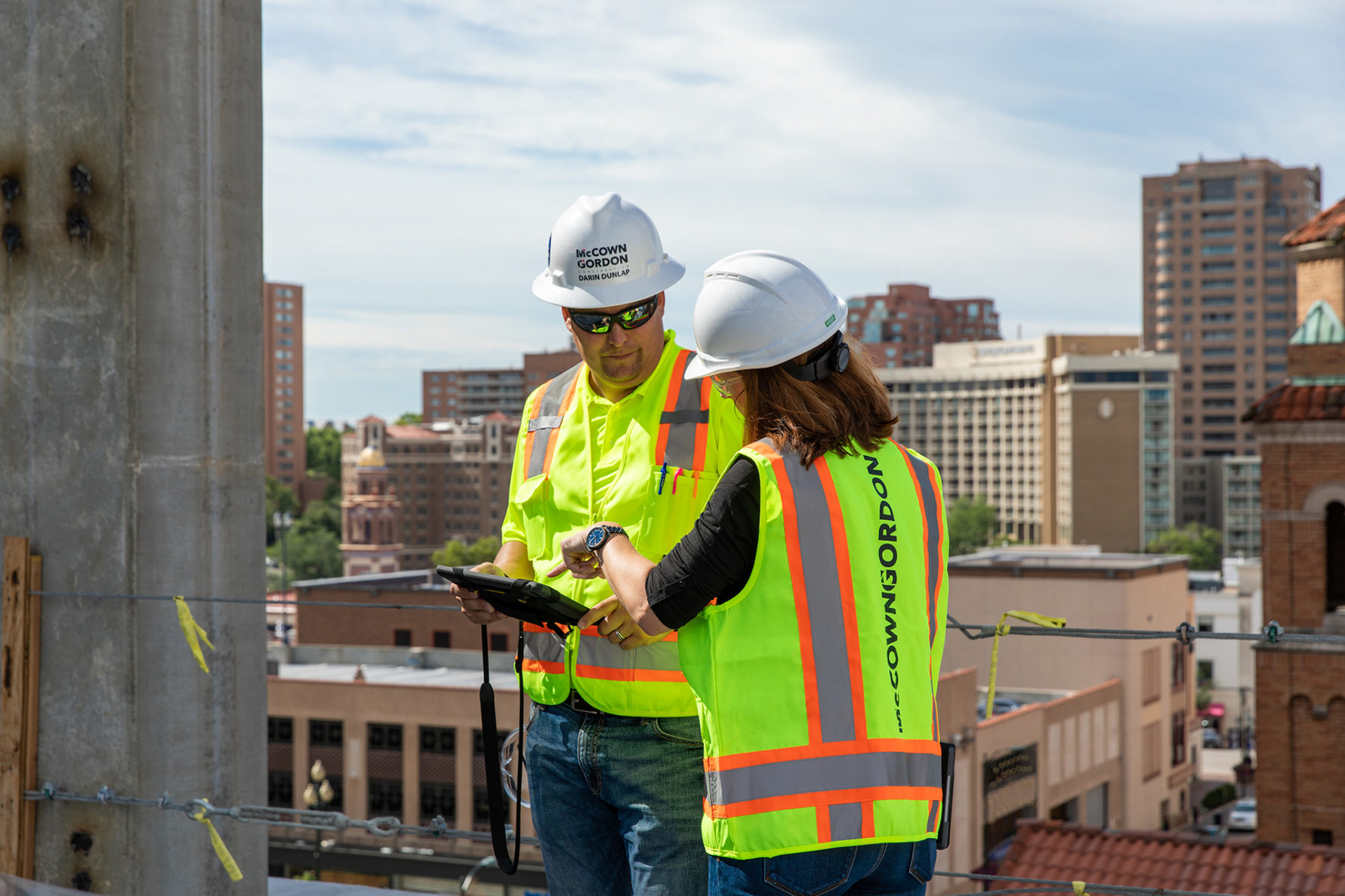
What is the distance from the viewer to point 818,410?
2436 mm

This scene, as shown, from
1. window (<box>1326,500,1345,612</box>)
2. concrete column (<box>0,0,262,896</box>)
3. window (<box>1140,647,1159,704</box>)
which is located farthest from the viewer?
window (<box>1140,647,1159,704</box>)

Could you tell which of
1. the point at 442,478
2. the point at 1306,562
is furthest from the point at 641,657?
the point at 442,478

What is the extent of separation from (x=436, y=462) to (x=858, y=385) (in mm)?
138886

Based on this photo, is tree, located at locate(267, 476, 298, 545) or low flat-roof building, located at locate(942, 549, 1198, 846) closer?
low flat-roof building, located at locate(942, 549, 1198, 846)

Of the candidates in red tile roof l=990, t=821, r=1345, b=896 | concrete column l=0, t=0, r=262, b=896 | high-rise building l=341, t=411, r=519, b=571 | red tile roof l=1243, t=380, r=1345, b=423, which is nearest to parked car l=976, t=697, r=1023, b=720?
red tile roof l=990, t=821, r=1345, b=896

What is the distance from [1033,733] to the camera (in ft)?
117

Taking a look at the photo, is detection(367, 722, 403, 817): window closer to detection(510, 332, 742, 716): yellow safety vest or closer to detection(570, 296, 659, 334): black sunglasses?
detection(510, 332, 742, 716): yellow safety vest

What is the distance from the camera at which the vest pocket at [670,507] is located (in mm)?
2895

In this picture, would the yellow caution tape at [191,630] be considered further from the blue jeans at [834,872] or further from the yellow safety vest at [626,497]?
the blue jeans at [834,872]

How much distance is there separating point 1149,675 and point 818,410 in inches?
1867

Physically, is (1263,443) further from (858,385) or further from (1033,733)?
(858,385)

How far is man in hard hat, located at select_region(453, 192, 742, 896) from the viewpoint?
2828 millimetres

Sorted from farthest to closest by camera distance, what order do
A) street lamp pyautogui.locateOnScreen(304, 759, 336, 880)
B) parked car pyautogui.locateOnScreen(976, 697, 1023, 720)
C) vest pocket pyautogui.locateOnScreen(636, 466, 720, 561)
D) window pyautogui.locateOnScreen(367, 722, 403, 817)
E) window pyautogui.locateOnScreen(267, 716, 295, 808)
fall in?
window pyautogui.locateOnScreen(267, 716, 295, 808) < window pyautogui.locateOnScreen(367, 722, 403, 817) < parked car pyautogui.locateOnScreen(976, 697, 1023, 720) < street lamp pyautogui.locateOnScreen(304, 759, 336, 880) < vest pocket pyautogui.locateOnScreen(636, 466, 720, 561)

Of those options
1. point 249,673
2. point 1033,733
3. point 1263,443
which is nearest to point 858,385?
point 249,673
